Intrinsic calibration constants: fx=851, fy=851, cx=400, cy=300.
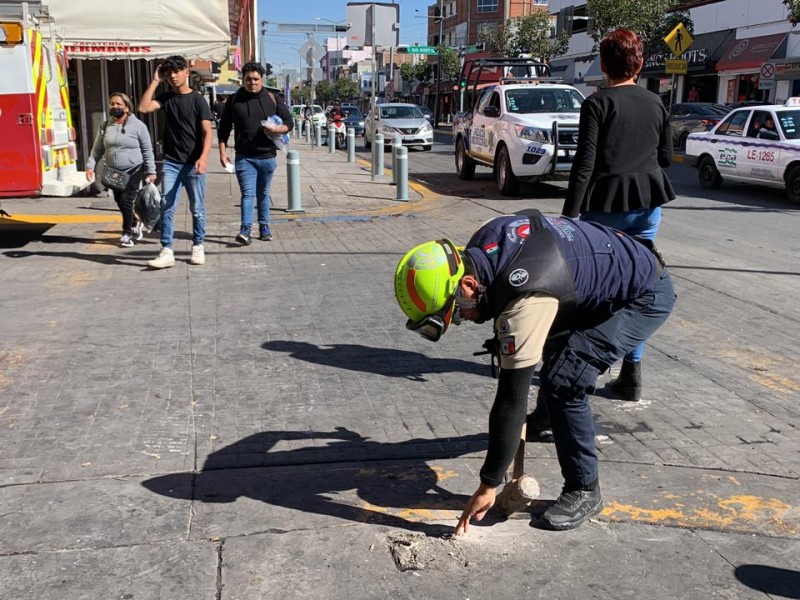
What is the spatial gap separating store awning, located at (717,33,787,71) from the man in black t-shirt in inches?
1204

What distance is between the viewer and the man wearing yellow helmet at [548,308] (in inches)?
109

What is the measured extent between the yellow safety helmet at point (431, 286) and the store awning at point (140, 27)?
1116cm

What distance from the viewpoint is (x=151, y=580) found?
121 inches

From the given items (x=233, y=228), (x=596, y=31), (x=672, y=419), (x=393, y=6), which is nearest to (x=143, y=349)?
(x=672, y=419)

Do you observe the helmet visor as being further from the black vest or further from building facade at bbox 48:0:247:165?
building facade at bbox 48:0:247:165

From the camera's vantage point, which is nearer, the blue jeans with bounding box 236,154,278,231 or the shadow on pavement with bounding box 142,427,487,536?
the shadow on pavement with bounding box 142,427,487,536

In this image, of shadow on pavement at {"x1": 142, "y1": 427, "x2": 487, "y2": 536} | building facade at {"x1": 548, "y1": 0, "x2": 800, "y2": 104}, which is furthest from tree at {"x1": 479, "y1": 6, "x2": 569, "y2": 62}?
shadow on pavement at {"x1": 142, "y1": 427, "x2": 487, "y2": 536}

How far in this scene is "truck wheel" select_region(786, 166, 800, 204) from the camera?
1370 cm

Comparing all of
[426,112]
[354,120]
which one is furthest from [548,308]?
[426,112]

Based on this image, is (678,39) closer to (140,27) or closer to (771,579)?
(140,27)

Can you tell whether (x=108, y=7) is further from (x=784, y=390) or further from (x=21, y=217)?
(x=784, y=390)

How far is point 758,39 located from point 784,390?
113ft

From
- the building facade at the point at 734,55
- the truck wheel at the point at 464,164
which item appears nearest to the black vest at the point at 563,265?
the truck wheel at the point at 464,164

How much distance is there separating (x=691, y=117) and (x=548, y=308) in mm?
24954
